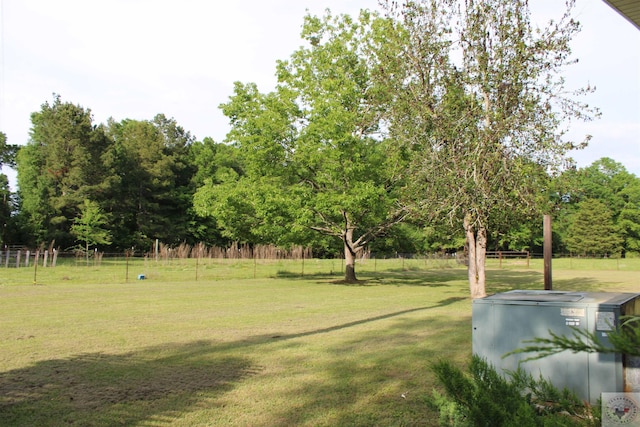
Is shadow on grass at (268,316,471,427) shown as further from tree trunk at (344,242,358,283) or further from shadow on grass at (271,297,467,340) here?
tree trunk at (344,242,358,283)

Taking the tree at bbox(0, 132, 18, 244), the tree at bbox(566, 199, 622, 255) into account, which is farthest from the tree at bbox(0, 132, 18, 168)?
the tree at bbox(566, 199, 622, 255)

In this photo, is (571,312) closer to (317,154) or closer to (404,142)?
(404,142)

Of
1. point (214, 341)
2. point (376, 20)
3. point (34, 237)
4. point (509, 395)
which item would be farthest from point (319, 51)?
point (34, 237)

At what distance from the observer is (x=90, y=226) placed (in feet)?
180

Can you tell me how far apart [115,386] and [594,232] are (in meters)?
89.0

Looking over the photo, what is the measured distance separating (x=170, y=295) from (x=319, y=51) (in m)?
15.3

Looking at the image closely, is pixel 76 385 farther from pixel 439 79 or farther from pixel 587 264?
pixel 587 264

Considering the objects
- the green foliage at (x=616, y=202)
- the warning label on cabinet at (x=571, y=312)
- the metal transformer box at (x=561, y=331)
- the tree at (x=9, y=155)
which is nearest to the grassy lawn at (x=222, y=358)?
the metal transformer box at (x=561, y=331)

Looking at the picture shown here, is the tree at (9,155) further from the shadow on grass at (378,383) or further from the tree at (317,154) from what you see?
the shadow on grass at (378,383)

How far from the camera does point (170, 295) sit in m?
20.8

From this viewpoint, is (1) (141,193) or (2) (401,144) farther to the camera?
(1) (141,193)

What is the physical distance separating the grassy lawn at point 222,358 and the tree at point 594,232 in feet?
242

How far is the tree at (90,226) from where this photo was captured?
54.2 meters

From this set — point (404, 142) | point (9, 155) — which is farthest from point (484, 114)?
point (9, 155)
